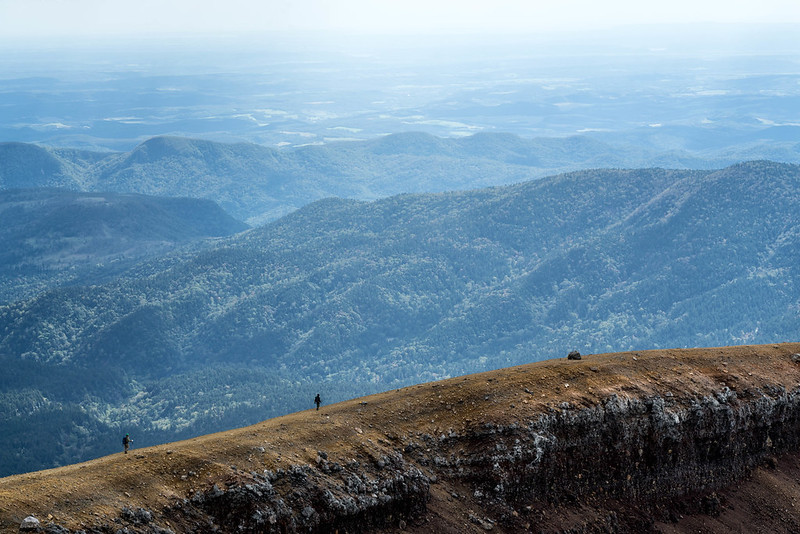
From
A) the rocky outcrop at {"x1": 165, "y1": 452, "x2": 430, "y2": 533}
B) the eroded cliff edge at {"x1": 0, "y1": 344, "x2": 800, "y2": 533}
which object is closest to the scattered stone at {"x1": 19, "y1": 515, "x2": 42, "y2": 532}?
the eroded cliff edge at {"x1": 0, "y1": 344, "x2": 800, "y2": 533}

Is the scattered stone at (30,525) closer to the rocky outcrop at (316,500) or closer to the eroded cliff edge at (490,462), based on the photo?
the eroded cliff edge at (490,462)

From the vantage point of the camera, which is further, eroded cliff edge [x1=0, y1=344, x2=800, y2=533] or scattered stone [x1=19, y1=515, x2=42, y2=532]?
eroded cliff edge [x1=0, y1=344, x2=800, y2=533]

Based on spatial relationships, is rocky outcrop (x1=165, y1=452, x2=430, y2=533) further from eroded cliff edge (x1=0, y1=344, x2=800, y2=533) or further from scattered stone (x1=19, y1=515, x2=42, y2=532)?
scattered stone (x1=19, y1=515, x2=42, y2=532)

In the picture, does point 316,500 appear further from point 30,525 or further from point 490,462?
point 30,525

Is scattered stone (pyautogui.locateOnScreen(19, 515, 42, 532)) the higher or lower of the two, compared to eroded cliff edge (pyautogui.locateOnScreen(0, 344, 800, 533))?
higher

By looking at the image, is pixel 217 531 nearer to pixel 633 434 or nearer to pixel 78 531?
pixel 78 531

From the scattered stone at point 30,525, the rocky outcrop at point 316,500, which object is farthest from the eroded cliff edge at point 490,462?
the scattered stone at point 30,525
